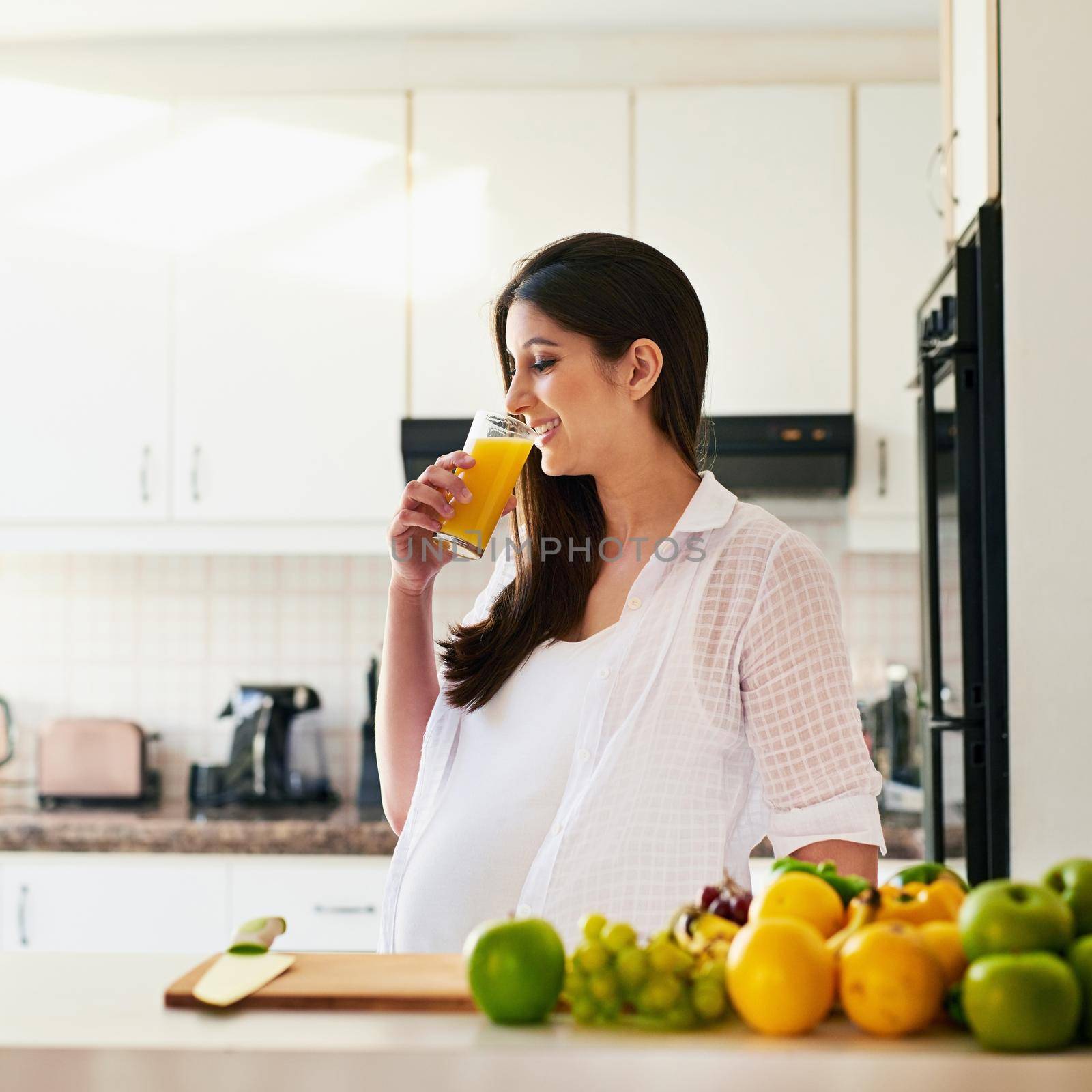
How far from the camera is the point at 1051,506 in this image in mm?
1710

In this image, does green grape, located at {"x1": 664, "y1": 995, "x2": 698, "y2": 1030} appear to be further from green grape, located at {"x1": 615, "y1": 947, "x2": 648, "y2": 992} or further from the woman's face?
the woman's face

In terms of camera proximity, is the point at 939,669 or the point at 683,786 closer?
the point at 683,786

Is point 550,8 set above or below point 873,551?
above

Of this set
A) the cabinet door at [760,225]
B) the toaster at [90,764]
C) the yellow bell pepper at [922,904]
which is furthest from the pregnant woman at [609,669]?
the toaster at [90,764]

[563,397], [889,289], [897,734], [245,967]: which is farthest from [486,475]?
[897,734]

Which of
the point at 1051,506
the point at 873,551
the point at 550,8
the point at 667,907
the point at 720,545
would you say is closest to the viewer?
the point at 667,907

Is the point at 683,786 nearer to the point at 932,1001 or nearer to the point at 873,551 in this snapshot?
the point at 932,1001

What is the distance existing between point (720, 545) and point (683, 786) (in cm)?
25

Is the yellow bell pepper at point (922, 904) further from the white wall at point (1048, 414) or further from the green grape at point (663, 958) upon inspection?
the white wall at point (1048, 414)

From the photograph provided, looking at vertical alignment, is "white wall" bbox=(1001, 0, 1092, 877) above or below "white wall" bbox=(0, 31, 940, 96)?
below

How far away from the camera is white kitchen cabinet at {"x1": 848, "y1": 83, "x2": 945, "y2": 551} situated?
275 cm

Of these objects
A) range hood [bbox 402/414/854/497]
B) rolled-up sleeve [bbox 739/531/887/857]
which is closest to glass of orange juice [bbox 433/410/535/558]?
rolled-up sleeve [bbox 739/531/887/857]

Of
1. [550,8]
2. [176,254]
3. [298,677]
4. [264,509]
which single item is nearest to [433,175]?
[550,8]

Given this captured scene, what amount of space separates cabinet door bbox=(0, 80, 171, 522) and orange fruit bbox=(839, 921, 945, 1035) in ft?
8.12
